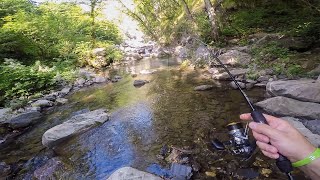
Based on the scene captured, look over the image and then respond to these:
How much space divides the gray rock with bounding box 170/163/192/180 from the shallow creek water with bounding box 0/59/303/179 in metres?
0.14

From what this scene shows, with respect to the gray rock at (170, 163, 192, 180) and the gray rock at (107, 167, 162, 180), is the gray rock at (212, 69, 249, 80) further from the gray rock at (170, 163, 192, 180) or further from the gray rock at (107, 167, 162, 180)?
the gray rock at (107, 167, 162, 180)

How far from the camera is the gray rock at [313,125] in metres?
4.35

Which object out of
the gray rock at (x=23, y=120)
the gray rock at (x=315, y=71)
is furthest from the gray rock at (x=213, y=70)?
the gray rock at (x=23, y=120)

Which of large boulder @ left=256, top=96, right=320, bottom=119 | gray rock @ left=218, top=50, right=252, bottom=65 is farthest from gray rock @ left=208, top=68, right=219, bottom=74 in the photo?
large boulder @ left=256, top=96, right=320, bottom=119

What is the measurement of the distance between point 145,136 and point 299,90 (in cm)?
366

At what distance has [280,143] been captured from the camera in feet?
4.14

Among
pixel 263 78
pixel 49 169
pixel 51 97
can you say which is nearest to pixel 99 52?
pixel 51 97

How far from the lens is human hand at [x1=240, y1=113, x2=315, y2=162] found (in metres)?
1.25

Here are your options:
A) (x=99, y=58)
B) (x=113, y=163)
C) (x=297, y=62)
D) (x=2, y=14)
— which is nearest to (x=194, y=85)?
(x=297, y=62)

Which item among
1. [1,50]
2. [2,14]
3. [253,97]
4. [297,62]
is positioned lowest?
[253,97]

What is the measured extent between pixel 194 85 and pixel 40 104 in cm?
551

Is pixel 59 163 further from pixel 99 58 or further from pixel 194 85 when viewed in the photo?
pixel 99 58

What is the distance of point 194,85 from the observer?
28.7 ft

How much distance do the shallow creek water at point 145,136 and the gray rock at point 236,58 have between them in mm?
1871
